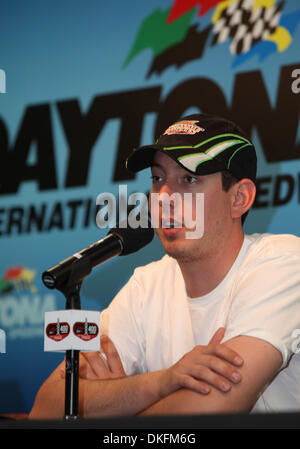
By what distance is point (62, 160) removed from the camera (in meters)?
2.90

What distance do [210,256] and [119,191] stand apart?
0.98 metres

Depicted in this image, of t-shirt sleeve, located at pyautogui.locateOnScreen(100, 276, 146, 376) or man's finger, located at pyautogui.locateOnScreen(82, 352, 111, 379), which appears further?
t-shirt sleeve, located at pyautogui.locateOnScreen(100, 276, 146, 376)

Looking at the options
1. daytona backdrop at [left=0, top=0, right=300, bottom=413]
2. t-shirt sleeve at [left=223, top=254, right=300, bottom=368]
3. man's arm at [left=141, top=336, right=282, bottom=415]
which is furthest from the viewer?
daytona backdrop at [left=0, top=0, right=300, bottom=413]

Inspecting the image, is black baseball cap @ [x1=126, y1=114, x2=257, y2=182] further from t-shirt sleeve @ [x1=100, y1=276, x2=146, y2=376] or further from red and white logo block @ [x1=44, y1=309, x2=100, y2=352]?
red and white logo block @ [x1=44, y1=309, x2=100, y2=352]

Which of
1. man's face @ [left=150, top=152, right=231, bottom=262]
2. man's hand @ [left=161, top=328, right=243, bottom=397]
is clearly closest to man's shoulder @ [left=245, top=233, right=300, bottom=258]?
man's face @ [left=150, top=152, right=231, bottom=262]

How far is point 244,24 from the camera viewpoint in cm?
264

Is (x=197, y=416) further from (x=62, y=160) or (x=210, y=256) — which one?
(x=62, y=160)

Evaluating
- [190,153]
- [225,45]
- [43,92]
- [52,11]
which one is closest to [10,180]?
[43,92]

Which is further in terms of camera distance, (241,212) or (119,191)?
(119,191)

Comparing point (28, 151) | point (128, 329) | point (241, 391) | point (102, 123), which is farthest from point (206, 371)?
point (28, 151)

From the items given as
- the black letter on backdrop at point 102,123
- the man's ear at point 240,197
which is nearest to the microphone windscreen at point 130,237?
the man's ear at point 240,197

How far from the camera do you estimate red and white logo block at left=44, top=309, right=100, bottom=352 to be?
125cm

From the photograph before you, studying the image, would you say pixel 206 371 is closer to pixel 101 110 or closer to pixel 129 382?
pixel 129 382

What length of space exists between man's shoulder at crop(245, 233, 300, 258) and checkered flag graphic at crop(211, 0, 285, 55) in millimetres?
1103
